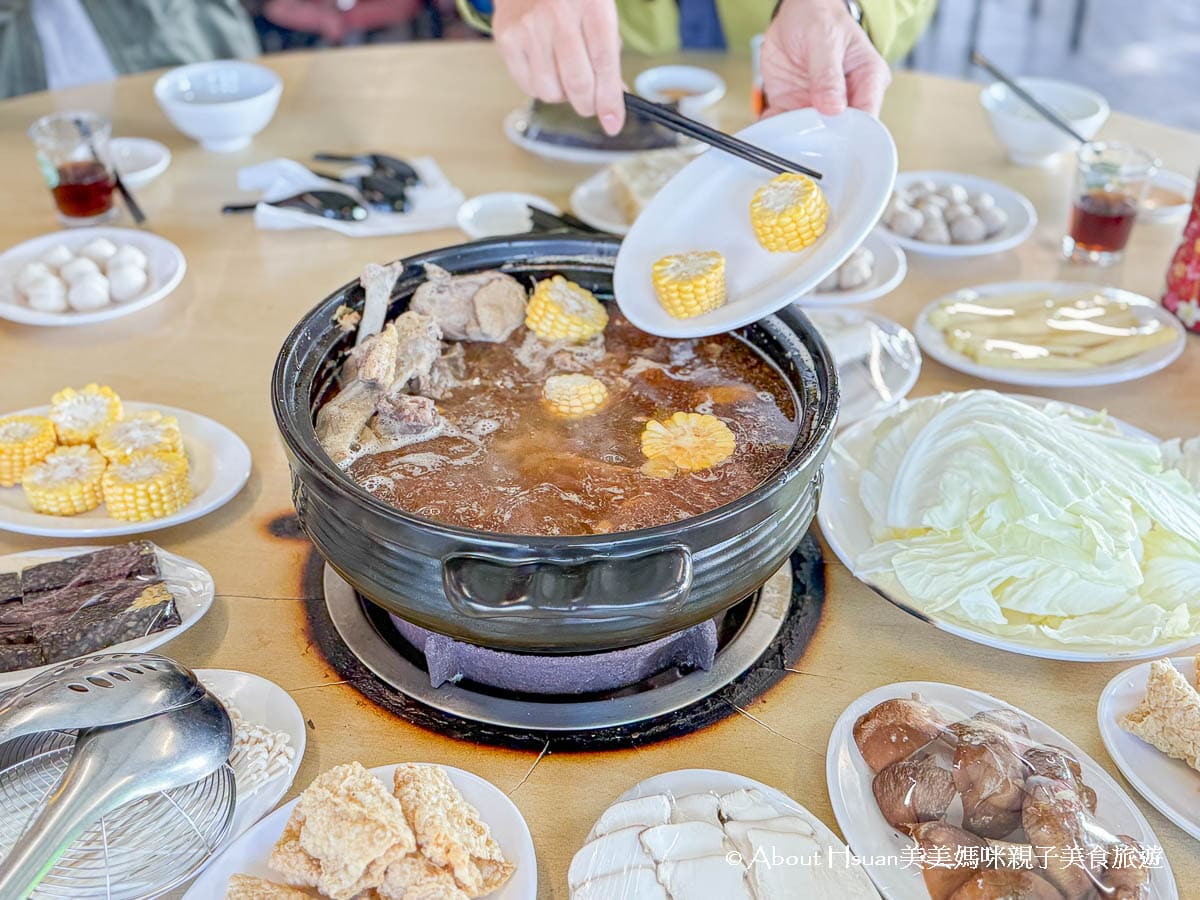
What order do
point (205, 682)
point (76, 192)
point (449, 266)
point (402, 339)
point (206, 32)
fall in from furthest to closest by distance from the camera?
point (206, 32) → point (76, 192) → point (449, 266) → point (402, 339) → point (205, 682)

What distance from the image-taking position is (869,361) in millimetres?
2006

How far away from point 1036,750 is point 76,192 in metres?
2.31

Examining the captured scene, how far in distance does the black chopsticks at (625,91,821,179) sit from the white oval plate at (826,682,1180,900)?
0.82 metres

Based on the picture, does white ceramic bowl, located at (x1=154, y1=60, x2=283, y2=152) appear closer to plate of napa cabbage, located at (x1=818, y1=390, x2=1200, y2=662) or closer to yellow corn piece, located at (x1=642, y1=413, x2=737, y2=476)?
yellow corn piece, located at (x1=642, y1=413, x2=737, y2=476)

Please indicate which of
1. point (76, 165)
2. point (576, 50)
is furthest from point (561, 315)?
point (76, 165)

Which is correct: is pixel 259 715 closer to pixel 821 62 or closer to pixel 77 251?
pixel 821 62

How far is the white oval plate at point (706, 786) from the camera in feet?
3.92

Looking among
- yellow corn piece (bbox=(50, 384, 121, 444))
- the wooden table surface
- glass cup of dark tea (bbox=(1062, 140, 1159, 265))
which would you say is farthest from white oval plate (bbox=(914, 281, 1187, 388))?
yellow corn piece (bbox=(50, 384, 121, 444))

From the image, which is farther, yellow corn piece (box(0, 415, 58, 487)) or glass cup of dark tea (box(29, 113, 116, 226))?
glass cup of dark tea (box(29, 113, 116, 226))

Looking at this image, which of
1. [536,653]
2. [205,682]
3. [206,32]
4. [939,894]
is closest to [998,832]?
[939,894]

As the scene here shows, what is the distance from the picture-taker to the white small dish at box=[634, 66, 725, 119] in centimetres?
301

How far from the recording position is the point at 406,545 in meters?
1.16

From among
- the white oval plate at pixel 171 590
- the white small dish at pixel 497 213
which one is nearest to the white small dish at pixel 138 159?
the white small dish at pixel 497 213

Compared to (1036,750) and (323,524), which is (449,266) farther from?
(1036,750)
